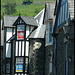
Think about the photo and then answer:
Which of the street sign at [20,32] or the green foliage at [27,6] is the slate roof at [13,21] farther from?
the green foliage at [27,6]

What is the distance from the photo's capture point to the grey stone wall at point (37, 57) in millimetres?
33844

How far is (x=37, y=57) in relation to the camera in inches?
1341

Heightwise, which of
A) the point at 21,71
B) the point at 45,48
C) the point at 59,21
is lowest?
the point at 21,71

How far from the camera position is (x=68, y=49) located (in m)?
20.8

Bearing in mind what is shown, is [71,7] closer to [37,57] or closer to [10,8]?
[37,57]

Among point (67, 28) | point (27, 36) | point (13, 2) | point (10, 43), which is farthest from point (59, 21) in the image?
point (13, 2)

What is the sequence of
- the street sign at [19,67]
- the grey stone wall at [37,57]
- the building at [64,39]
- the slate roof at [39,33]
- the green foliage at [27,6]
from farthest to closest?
the green foliage at [27,6], the street sign at [19,67], the slate roof at [39,33], the grey stone wall at [37,57], the building at [64,39]

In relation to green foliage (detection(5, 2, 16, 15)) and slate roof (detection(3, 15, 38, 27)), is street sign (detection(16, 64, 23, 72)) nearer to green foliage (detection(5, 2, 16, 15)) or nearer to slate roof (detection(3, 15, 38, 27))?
slate roof (detection(3, 15, 38, 27))

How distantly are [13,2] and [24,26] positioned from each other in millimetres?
123656

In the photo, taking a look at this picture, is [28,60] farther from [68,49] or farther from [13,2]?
[13,2]

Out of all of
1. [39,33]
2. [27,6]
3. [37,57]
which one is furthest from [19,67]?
[27,6]

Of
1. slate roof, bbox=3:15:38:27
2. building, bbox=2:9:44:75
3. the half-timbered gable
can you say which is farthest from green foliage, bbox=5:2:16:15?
the half-timbered gable

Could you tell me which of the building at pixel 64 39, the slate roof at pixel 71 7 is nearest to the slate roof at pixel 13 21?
the building at pixel 64 39

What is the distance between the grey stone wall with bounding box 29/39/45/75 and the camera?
3384 cm
